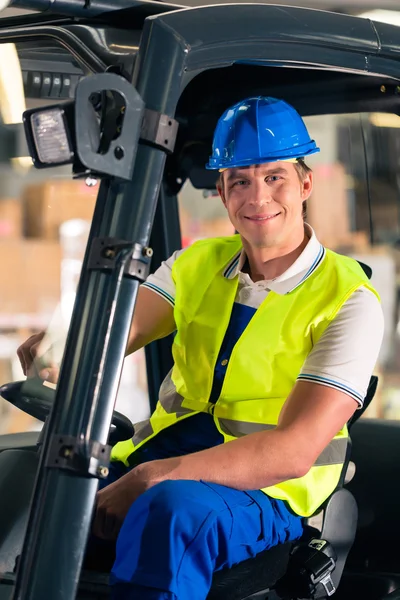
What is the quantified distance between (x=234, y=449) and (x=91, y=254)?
0.55m

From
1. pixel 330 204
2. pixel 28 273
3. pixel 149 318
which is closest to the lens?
pixel 149 318

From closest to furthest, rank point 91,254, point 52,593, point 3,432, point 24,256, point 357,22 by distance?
point 52,593, point 91,254, point 357,22, point 3,432, point 24,256

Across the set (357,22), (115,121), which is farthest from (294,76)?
(115,121)

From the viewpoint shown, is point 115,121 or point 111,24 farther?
point 111,24

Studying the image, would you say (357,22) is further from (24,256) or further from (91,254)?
(24,256)

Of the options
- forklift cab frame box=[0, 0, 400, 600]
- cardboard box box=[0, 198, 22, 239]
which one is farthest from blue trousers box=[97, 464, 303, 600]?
cardboard box box=[0, 198, 22, 239]

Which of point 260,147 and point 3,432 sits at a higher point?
point 260,147

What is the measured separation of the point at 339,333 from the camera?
233 centimetres

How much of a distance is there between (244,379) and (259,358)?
2.6 inches

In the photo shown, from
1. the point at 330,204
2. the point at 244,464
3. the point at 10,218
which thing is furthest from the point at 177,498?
the point at 330,204

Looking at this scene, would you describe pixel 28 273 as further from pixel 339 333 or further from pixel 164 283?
pixel 339 333

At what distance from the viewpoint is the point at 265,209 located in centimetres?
243

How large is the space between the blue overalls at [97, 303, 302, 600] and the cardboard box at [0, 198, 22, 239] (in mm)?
1940

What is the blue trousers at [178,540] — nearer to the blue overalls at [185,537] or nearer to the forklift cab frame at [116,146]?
the blue overalls at [185,537]
